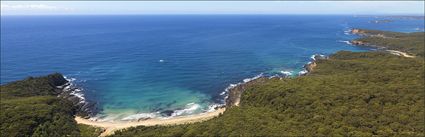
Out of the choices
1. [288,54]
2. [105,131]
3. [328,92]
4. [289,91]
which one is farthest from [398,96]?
[288,54]

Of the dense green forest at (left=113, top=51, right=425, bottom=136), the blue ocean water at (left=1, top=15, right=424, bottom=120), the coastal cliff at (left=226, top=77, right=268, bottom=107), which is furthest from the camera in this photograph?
the blue ocean water at (left=1, top=15, right=424, bottom=120)

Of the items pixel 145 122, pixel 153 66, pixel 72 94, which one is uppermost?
pixel 153 66

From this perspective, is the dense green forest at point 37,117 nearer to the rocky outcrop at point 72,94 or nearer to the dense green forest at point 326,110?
the rocky outcrop at point 72,94

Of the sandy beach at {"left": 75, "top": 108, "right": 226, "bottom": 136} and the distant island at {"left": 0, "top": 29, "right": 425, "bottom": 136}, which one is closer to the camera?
the distant island at {"left": 0, "top": 29, "right": 425, "bottom": 136}

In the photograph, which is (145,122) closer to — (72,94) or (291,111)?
(72,94)

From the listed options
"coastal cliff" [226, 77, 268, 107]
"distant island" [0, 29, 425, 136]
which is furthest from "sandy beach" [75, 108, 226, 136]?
"coastal cliff" [226, 77, 268, 107]

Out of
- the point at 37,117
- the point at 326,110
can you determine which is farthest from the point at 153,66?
the point at 326,110

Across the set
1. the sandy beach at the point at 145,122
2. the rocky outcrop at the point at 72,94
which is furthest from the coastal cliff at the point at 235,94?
the rocky outcrop at the point at 72,94

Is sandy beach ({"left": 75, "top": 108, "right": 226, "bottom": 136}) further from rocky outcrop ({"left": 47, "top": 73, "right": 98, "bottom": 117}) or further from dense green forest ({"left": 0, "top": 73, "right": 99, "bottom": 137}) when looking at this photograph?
rocky outcrop ({"left": 47, "top": 73, "right": 98, "bottom": 117})
